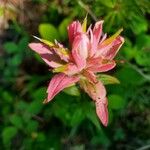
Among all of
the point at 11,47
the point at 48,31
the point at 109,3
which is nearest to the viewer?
the point at 109,3

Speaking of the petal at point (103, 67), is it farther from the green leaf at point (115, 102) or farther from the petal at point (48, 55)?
the green leaf at point (115, 102)

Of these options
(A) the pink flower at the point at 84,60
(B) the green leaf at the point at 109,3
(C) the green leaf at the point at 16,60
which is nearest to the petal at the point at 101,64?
(A) the pink flower at the point at 84,60

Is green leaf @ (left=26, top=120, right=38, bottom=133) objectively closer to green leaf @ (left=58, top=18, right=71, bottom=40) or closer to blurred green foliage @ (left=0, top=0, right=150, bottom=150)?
blurred green foliage @ (left=0, top=0, right=150, bottom=150)

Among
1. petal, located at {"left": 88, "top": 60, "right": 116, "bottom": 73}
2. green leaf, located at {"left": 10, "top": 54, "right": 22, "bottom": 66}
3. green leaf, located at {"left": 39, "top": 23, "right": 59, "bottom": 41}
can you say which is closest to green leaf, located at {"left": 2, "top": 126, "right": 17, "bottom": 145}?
green leaf, located at {"left": 10, "top": 54, "right": 22, "bottom": 66}

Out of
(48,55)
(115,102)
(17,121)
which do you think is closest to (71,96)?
(115,102)

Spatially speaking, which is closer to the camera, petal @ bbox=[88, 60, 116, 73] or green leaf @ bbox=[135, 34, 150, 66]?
petal @ bbox=[88, 60, 116, 73]

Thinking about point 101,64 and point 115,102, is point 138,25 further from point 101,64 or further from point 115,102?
point 101,64
